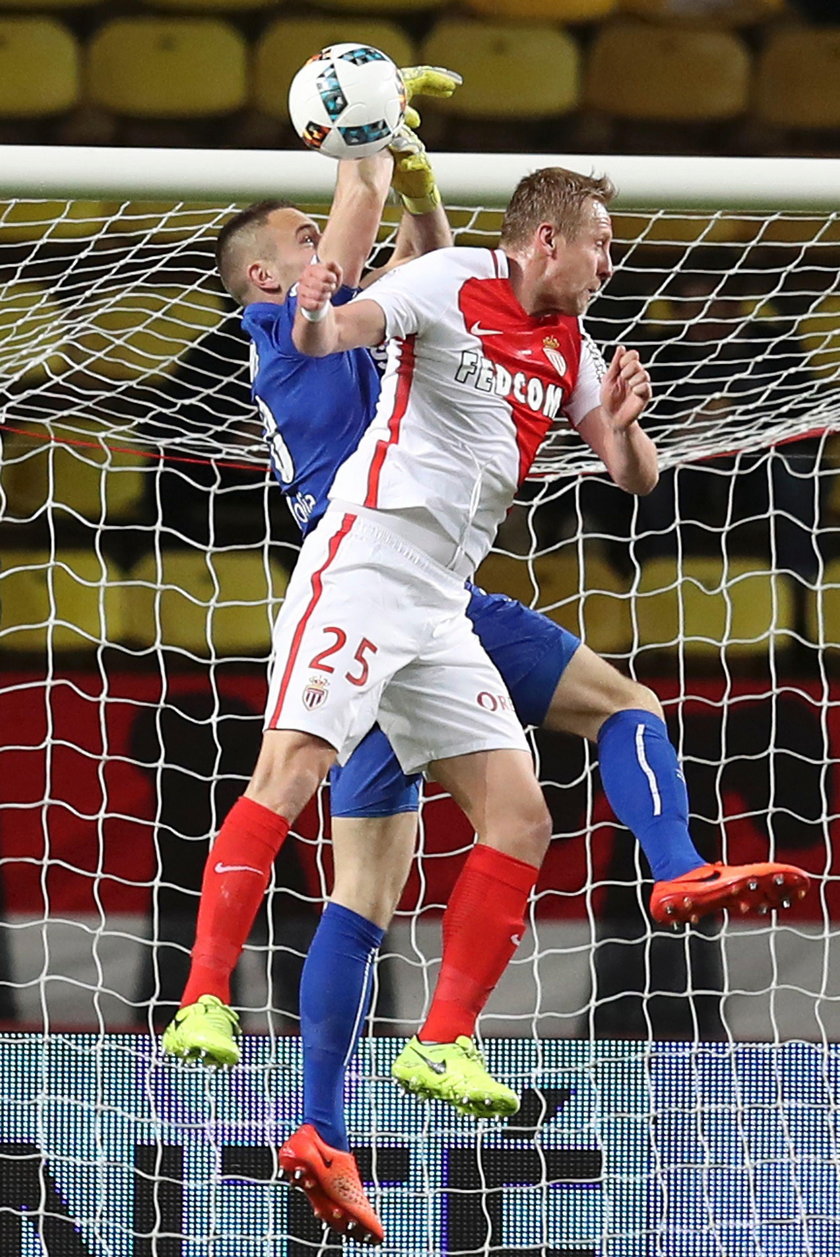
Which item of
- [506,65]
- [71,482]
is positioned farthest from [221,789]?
[506,65]

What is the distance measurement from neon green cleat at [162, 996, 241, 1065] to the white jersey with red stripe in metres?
0.78

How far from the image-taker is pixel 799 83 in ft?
17.9

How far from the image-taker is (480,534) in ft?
9.22

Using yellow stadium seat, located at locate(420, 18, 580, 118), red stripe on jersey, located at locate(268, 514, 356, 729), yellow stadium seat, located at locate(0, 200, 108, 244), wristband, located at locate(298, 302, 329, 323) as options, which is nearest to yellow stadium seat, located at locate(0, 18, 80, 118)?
yellow stadium seat, located at locate(0, 200, 108, 244)

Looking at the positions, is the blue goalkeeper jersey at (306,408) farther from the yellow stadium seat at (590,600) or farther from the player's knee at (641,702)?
the yellow stadium seat at (590,600)

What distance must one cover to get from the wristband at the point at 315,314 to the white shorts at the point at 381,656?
0.40 m

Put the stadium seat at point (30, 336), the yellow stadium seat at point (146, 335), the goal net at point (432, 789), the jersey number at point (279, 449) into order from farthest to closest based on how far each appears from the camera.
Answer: the yellow stadium seat at point (146, 335)
the goal net at point (432, 789)
the stadium seat at point (30, 336)
the jersey number at point (279, 449)

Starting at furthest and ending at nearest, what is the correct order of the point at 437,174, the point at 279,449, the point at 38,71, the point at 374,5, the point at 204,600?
the point at 374,5, the point at 38,71, the point at 204,600, the point at 437,174, the point at 279,449

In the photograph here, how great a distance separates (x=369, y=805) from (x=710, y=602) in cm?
200

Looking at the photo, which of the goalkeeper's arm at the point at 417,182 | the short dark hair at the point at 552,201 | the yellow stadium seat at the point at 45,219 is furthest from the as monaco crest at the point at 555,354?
the yellow stadium seat at the point at 45,219

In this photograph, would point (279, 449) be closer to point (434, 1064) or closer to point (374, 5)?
point (434, 1064)

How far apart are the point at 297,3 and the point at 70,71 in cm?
72

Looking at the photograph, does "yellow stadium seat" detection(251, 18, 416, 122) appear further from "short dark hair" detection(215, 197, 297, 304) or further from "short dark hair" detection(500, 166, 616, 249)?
"short dark hair" detection(500, 166, 616, 249)

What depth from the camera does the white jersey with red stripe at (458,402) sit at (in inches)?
107
